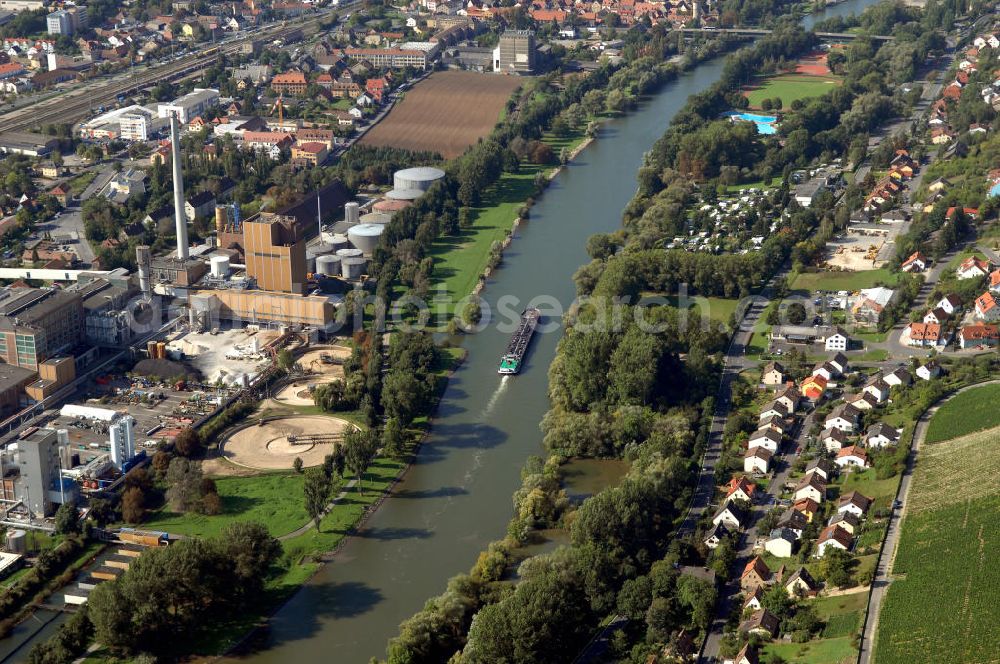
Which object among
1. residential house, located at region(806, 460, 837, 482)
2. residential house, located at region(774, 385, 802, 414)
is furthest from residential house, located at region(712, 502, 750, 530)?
residential house, located at region(774, 385, 802, 414)

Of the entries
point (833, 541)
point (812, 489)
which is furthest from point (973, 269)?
point (833, 541)

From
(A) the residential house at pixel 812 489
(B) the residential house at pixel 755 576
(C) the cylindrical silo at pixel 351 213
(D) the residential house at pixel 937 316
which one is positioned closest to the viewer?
(B) the residential house at pixel 755 576

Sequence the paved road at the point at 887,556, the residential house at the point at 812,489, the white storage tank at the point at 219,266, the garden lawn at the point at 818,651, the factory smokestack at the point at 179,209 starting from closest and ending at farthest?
the garden lawn at the point at 818,651 → the paved road at the point at 887,556 → the residential house at the point at 812,489 → the white storage tank at the point at 219,266 → the factory smokestack at the point at 179,209

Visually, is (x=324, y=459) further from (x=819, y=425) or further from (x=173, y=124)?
(x=173, y=124)

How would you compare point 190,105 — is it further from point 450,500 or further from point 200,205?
point 450,500

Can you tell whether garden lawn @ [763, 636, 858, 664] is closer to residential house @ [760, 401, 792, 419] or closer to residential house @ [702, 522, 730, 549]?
residential house @ [702, 522, 730, 549]

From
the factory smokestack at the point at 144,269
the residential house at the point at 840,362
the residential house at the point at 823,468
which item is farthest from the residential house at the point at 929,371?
the factory smokestack at the point at 144,269

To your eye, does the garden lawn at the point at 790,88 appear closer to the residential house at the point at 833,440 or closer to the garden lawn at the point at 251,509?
the residential house at the point at 833,440

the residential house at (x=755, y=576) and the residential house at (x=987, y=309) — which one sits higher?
the residential house at (x=987, y=309)
